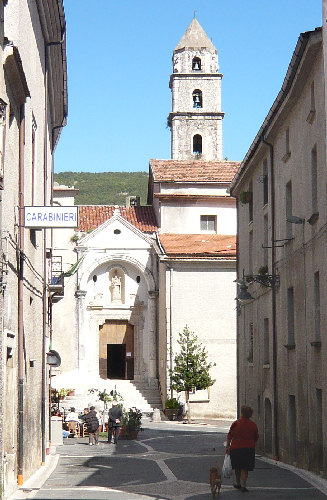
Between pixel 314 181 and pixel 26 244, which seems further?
pixel 314 181

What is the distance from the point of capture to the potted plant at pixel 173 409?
4169 centimetres

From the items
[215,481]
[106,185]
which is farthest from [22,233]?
[106,185]

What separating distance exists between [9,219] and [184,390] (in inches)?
1102

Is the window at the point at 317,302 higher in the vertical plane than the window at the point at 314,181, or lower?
lower

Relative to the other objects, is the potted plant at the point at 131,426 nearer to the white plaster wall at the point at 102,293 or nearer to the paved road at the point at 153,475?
the paved road at the point at 153,475

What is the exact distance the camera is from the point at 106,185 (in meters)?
122

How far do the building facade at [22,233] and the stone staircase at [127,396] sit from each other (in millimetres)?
22071

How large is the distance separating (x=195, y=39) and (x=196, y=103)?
6.04 meters

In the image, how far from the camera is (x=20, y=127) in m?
15.1

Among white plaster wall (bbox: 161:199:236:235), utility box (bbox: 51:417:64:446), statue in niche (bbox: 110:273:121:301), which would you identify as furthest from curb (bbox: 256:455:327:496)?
white plaster wall (bbox: 161:199:236:235)

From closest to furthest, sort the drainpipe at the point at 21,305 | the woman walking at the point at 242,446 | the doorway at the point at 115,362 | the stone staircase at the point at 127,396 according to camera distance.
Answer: the woman walking at the point at 242,446 → the drainpipe at the point at 21,305 → the stone staircase at the point at 127,396 → the doorway at the point at 115,362

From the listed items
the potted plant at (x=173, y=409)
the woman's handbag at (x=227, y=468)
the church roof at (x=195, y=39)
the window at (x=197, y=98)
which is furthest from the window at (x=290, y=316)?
the church roof at (x=195, y=39)

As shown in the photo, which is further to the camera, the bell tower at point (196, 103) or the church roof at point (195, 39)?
the church roof at point (195, 39)

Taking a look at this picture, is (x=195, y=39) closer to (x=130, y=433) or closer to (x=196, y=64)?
(x=196, y=64)
